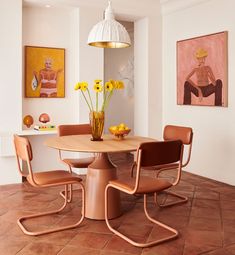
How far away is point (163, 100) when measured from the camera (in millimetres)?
6109

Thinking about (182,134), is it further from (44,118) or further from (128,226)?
(44,118)

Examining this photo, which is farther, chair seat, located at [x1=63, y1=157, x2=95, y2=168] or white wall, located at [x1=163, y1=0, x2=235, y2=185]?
white wall, located at [x1=163, y1=0, x2=235, y2=185]

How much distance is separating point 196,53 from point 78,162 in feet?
8.38

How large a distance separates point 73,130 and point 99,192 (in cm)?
113

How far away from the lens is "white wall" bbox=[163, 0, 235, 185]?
15.5ft

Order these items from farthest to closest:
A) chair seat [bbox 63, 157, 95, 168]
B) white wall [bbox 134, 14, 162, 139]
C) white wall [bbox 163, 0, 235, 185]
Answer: white wall [bbox 134, 14, 162, 139], white wall [bbox 163, 0, 235, 185], chair seat [bbox 63, 157, 95, 168]

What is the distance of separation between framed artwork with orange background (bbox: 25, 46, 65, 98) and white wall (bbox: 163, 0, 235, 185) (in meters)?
1.80

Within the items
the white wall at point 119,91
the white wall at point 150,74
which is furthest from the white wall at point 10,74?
the white wall at point 119,91

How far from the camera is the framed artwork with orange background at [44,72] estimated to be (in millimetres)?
5180

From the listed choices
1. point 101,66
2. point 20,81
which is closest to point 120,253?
point 20,81

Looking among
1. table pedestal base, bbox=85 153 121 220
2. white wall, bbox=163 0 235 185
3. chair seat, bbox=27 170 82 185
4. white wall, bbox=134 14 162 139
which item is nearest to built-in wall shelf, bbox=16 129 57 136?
chair seat, bbox=27 170 82 185

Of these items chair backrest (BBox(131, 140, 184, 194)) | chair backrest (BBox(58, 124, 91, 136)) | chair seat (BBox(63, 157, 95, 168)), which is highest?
chair backrest (BBox(58, 124, 91, 136))

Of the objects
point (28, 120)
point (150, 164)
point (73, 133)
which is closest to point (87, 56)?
point (28, 120)

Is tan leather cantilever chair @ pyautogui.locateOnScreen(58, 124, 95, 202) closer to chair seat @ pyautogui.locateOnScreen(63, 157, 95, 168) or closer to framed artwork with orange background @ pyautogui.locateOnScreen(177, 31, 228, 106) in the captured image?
chair seat @ pyautogui.locateOnScreen(63, 157, 95, 168)
